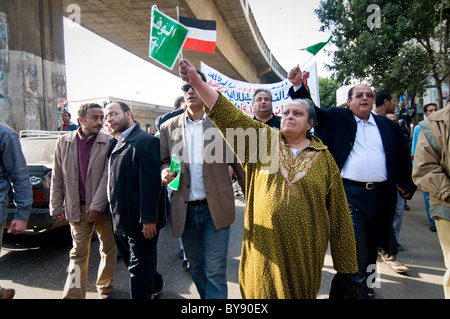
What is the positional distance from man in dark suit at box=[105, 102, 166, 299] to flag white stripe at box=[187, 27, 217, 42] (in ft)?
3.25

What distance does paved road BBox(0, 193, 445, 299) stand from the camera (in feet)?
10.3

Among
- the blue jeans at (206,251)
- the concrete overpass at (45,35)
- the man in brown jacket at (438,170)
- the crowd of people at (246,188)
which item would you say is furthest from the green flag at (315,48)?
the concrete overpass at (45,35)

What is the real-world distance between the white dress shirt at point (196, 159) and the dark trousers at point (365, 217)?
1467mm

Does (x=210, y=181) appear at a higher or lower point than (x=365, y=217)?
higher

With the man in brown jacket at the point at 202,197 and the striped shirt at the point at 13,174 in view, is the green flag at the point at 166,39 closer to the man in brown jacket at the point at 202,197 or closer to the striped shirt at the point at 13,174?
the man in brown jacket at the point at 202,197

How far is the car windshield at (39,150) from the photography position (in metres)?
4.68

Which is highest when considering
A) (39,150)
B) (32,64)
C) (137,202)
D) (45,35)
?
(45,35)

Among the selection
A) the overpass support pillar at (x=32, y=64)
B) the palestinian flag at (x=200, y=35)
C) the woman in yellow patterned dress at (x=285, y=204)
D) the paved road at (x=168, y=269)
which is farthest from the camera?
the overpass support pillar at (x=32, y=64)

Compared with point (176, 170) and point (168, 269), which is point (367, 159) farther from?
point (168, 269)

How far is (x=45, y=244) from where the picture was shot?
4.57m

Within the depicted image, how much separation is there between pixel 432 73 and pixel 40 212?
989cm

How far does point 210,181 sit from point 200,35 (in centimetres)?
126

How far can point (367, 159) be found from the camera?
281cm

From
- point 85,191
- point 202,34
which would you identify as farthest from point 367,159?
point 85,191
